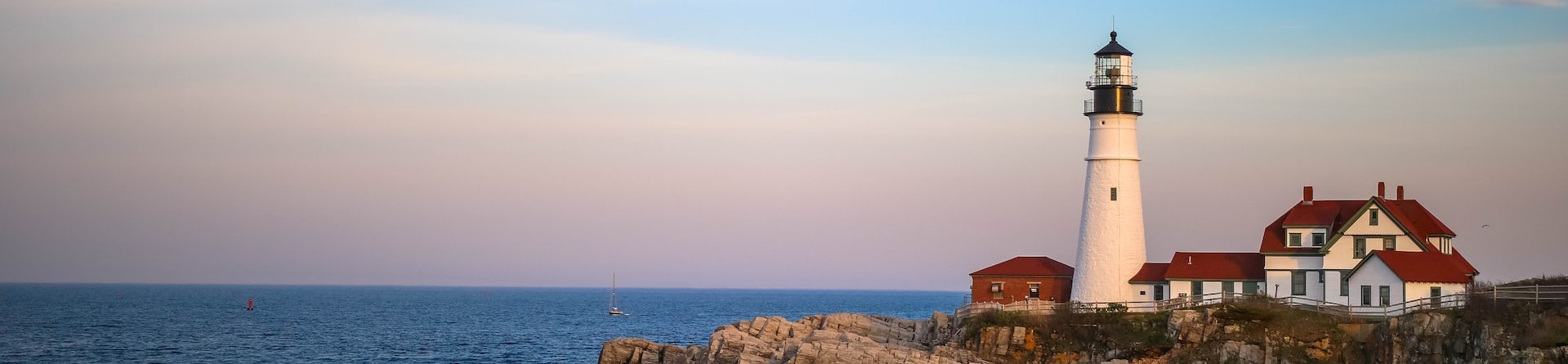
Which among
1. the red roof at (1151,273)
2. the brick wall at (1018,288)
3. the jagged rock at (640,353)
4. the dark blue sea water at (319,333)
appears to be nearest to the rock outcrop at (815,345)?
the jagged rock at (640,353)

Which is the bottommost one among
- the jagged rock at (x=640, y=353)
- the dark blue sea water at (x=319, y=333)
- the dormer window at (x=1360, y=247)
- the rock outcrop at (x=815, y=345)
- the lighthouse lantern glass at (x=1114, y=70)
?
the dark blue sea water at (x=319, y=333)

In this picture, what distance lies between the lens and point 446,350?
7106 cm

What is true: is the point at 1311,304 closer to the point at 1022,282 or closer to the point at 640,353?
the point at 1022,282

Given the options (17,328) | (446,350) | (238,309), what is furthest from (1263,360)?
(238,309)

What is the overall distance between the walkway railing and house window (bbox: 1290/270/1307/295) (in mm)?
865

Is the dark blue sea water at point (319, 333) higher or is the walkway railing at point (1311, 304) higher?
the walkway railing at point (1311, 304)

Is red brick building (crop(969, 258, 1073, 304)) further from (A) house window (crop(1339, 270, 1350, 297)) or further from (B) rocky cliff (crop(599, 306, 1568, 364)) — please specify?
(A) house window (crop(1339, 270, 1350, 297))

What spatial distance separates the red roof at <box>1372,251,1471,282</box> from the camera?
4197 cm

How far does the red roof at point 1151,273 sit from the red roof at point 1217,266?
0.91ft

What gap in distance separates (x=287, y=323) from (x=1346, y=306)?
76.9m

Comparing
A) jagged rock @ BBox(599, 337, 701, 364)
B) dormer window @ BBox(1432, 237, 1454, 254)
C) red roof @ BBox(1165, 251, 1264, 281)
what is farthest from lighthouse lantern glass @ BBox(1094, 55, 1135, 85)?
jagged rock @ BBox(599, 337, 701, 364)

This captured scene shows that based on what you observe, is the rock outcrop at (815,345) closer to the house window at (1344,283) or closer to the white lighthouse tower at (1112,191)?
the white lighthouse tower at (1112,191)

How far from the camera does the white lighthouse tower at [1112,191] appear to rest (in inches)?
1892

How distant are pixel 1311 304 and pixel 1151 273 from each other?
6.05m
